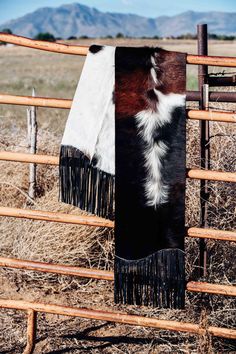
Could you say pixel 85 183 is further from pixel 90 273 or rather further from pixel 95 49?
pixel 95 49

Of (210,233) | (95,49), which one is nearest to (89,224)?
(210,233)

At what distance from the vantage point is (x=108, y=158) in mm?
2779

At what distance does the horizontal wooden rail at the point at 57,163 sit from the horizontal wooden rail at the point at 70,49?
19.7 inches

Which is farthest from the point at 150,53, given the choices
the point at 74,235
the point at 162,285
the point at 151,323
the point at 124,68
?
the point at 74,235

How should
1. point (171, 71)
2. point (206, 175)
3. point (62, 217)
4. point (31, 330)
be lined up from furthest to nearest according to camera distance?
point (31, 330) < point (62, 217) < point (206, 175) < point (171, 71)

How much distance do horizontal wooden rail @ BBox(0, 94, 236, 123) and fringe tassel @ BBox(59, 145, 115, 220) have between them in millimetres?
216

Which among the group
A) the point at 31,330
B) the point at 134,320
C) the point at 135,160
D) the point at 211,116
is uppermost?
the point at 211,116

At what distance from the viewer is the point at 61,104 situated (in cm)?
286

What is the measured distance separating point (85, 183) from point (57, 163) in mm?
189

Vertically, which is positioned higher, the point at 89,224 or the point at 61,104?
the point at 61,104

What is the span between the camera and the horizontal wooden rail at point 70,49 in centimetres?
267

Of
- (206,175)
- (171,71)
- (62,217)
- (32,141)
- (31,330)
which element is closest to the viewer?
(171,71)

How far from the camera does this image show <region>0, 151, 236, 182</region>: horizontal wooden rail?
273cm

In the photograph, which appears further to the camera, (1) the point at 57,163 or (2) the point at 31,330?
(2) the point at 31,330
